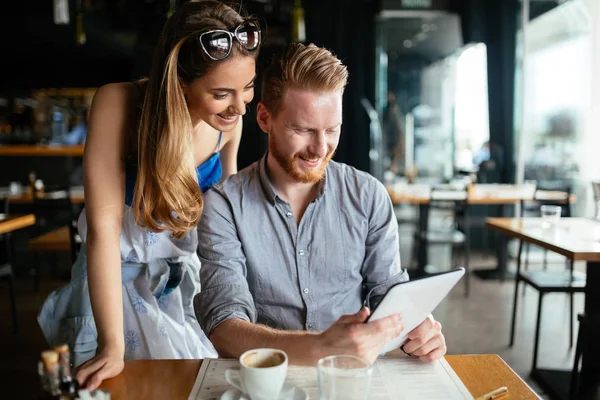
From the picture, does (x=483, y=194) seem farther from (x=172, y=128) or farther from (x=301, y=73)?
(x=172, y=128)

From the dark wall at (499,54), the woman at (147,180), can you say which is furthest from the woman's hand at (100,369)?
the dark wall at (499,54)

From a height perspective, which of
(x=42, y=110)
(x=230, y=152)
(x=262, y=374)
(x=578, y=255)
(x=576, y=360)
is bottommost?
(x=576, y=360)

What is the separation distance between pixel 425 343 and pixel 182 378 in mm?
527

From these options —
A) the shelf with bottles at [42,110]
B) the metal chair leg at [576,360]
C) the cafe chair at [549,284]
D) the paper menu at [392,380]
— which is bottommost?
the metal chair leg at [576,360]

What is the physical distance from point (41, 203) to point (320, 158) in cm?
409

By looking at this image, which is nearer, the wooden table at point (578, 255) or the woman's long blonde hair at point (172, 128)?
the woman's long blonde hair at point (172, 128)

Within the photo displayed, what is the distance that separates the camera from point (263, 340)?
1125 millimetres

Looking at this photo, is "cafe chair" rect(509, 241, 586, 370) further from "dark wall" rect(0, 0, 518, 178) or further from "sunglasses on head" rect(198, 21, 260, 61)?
"dark wall" rect(0, 0, 518, 178)

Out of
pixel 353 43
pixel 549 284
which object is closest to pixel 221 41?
pixel 549 284

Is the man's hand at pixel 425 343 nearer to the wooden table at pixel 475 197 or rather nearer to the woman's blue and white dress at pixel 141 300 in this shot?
the woman's blue and white dress at pixel 141 300

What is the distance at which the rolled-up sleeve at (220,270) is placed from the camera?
1.27 m

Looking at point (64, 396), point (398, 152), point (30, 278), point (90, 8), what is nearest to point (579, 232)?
point (64, 396)

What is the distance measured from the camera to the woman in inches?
48.9

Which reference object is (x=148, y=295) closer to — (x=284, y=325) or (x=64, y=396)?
(x=284, y=325)
